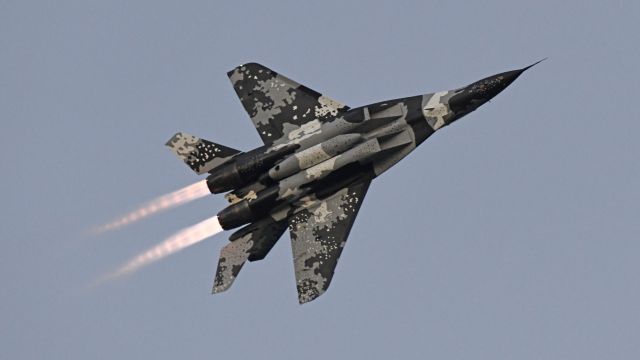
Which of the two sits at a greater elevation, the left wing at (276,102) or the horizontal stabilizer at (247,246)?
the left wing at (276,102)

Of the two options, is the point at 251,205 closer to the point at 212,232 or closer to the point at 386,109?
the point at 212,232

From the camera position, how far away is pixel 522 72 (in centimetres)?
5122

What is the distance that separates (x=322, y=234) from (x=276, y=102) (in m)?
8.00

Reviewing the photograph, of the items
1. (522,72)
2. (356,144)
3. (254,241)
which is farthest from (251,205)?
(522,72)

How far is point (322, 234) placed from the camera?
171 feet

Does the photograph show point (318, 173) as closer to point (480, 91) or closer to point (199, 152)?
point (199, 152)

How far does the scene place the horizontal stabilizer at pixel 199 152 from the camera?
53.2 meters

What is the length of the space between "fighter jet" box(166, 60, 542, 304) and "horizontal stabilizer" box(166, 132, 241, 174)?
0.06 m

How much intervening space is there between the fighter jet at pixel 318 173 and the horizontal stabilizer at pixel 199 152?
6 centimetres

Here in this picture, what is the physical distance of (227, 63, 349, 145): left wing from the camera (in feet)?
177

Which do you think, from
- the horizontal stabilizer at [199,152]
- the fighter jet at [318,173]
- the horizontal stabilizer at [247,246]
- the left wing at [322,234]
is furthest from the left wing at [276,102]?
the horizontal stabilizer at [247,246]

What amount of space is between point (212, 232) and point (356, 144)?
8769 millimetres

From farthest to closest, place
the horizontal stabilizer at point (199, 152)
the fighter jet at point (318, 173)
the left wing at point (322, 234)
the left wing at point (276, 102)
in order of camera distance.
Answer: the left wing at point (276, 102) < the horizontal stabilizer at point (199, 152) < the fighter jet at point (318, 173) < the left wing at point (322, 234)

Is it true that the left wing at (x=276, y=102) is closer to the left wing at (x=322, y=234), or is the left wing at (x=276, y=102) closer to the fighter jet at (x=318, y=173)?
the fighter jet at (x=318, y=173)
